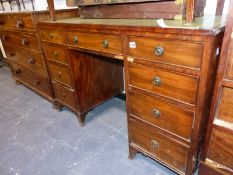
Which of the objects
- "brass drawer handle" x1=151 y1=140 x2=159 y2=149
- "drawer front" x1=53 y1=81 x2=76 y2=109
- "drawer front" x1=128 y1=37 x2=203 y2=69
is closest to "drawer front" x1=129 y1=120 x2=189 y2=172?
"brass drawer handle" x1=151 y1=140 x2=159 y2=149

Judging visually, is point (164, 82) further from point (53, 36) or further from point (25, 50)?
point (25, 50)

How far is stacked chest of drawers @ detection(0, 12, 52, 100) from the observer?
1.71 m

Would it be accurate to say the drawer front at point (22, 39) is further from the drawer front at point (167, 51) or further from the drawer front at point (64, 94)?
the drawer front at point (167, 51)

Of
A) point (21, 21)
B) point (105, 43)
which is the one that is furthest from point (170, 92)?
point (21, 21)

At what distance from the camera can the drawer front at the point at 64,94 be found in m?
1.66

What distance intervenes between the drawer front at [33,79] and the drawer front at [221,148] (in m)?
1.59

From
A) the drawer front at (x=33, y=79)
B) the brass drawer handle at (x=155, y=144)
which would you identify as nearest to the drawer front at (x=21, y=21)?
the drawer front at (x=33, y=79)

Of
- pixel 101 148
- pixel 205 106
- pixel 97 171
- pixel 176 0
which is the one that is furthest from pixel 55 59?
pixel 205 106

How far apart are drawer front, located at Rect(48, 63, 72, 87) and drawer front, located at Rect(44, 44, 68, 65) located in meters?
0.07

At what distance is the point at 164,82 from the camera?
0.90 m

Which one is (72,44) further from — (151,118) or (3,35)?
(3,35)

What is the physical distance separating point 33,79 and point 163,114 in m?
1.72

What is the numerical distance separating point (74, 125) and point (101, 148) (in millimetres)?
408

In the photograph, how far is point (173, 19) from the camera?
0.98 meters
